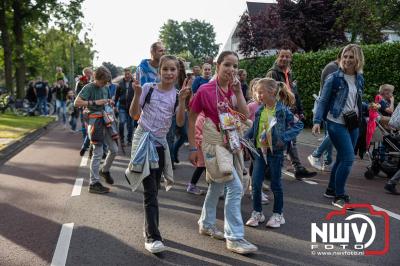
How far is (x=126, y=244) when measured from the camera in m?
4.64

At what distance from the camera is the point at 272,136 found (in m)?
5.17

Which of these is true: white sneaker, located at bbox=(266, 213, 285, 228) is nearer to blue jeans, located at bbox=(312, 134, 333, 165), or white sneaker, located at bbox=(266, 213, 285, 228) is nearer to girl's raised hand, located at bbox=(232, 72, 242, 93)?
girl's raised hand, located at bbox=(232, 72, 242, 93)

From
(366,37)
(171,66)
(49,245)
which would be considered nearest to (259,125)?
(171,66)

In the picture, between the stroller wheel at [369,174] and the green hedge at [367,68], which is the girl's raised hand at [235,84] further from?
the green hedge at [367,68]

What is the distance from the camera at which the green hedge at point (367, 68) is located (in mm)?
13719

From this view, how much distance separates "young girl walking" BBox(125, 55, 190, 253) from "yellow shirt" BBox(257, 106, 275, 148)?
1.08 metres

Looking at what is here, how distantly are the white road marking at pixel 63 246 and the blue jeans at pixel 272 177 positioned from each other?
2084mm

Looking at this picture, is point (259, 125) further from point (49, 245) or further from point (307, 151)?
point (307, 151)

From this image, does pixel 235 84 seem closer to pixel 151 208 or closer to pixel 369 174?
pixel 151 208

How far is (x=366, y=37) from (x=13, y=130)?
655 inches

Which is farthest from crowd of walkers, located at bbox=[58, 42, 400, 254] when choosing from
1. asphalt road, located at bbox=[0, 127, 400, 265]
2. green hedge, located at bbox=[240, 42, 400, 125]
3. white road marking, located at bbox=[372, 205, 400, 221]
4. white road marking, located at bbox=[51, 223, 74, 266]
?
green hedge, located at bbox=[240, 42, 400, 125]

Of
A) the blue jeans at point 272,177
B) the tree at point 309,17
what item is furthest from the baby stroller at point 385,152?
the tree at point 309,17

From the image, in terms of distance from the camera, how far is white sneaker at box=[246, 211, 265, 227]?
5.25 m

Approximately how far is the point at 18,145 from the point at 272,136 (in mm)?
9190
